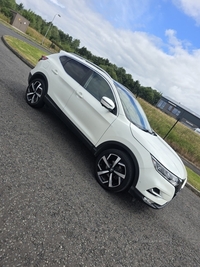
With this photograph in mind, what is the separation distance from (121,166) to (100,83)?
1886 millimetres

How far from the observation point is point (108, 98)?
12.9ft

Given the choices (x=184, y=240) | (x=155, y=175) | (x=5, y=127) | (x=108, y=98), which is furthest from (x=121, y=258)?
(x=5, y=127)

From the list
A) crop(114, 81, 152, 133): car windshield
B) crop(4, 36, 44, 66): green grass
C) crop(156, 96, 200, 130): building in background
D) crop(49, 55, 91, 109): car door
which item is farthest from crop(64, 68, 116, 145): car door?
crop(156, 96, 200, 130): building in background

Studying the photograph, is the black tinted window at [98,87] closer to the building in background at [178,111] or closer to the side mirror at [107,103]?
the side mirror at [107,103]

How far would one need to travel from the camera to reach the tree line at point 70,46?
55.7 m

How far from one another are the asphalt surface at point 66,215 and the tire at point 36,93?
374 millimetres

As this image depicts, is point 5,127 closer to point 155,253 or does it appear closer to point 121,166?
point 121,166

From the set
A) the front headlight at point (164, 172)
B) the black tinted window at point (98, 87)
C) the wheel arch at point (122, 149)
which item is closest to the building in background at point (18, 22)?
the black tinted window at point (98, 87)

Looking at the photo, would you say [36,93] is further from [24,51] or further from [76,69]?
[24,51]

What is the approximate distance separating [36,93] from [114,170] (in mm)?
2958

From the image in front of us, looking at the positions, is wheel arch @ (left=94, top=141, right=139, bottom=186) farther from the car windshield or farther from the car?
the car windshield

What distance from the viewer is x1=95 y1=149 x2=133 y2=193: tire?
3521mm

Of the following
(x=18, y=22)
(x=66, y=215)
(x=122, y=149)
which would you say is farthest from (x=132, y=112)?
(x=18, y=22)

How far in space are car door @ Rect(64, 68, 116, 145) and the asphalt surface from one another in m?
0.66
